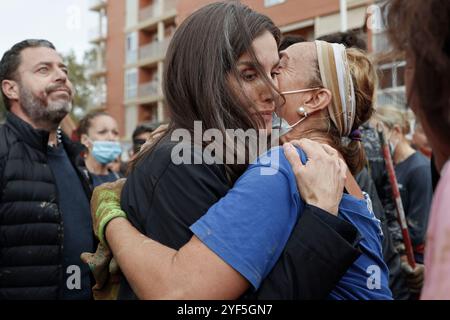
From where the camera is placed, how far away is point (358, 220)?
175cm

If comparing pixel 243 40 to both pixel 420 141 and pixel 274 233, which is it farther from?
pixel 420 141

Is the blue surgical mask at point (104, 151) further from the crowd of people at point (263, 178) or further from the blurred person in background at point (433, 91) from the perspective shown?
the blurred person in background at point (433, 91)

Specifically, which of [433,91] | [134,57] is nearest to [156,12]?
[134,57]

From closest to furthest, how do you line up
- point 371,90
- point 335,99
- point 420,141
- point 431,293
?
point 431,293, point 335,99, point 371,90, point 420,141

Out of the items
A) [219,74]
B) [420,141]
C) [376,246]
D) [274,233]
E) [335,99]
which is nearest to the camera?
[274,233]

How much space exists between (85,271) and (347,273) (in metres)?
2.07

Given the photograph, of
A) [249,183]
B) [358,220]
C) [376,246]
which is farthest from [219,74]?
[376,246]

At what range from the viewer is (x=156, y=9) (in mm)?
36875

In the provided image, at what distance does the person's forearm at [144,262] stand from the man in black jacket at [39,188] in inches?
65.8

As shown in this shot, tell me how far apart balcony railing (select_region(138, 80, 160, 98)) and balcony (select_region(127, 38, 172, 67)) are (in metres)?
1.47

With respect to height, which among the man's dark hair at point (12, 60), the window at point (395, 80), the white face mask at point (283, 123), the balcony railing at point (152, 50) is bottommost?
the white face mask at point (283, 123)

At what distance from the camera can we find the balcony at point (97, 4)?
43.5 meters

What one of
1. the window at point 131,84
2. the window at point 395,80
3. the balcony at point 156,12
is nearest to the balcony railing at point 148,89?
the window at point 131,84

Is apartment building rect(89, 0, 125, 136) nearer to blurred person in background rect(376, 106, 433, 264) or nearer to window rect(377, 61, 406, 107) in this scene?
blurred person in background rect(376, 106, 433, 264)
